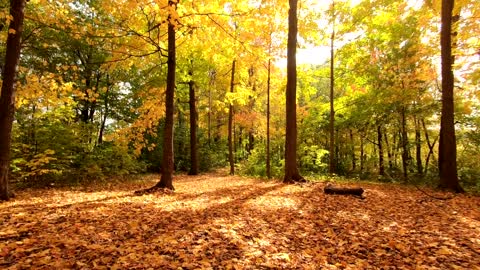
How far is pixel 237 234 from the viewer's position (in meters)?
4.45

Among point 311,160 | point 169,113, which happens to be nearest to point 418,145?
point 311,160

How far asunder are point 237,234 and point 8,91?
6.37m

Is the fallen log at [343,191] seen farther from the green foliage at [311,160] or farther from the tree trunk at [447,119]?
the green foliage at [311,160]

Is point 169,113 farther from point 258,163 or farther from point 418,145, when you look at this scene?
point 418,145

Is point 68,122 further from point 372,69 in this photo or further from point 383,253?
point 372,69

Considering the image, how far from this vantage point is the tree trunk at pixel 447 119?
855cm

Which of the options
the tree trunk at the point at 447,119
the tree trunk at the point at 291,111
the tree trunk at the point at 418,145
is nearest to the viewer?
the tree trunk at the point at 447,119

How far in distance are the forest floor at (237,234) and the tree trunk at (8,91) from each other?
88cm

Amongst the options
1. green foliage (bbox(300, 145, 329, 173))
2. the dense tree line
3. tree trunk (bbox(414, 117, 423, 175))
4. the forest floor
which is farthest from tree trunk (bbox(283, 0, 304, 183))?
Result: tree trunk (bbox(414, 117, 423, 175))

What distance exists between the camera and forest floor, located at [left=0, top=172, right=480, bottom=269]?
347cm

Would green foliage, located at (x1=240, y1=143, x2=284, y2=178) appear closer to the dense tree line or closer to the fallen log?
the dense tree line

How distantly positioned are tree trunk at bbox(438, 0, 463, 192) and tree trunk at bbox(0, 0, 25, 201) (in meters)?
12.0

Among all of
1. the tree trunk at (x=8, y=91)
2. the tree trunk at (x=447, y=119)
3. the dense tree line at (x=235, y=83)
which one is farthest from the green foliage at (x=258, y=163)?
the tree trunk at (x=8, y=91)

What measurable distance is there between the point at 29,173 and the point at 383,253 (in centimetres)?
997
